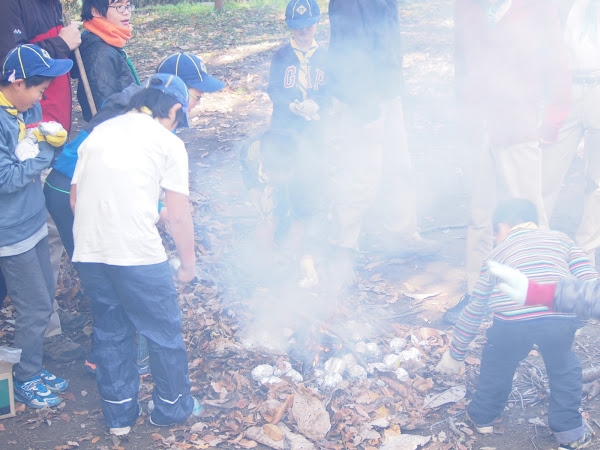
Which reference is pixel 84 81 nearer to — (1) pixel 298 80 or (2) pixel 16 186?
(2) pixel 16 186

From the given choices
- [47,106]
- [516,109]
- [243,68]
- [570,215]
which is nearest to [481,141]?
[516,109]

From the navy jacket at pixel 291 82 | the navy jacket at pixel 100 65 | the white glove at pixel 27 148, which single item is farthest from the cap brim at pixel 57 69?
the navy jacket at pixel 291 82

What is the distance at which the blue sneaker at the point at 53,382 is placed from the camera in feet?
15.1

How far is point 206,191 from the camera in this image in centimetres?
783

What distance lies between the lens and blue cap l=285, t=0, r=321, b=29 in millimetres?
5512

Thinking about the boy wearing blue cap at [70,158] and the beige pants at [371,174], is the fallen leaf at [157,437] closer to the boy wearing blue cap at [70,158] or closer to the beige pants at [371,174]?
the boy wearing blue cap at [70,158]

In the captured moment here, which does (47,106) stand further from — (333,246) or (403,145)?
(403,145)

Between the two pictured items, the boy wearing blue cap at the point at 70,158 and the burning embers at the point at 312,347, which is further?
the burning embers at the point at 312,347

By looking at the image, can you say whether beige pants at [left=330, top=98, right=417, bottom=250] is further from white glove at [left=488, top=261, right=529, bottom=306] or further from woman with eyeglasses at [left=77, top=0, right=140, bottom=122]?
white glove at [left=488, top=261, right=529, bottom=306]

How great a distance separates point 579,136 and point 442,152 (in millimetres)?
3556

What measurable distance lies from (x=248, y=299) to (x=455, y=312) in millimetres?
1891

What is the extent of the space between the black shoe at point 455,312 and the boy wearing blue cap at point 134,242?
2429 millimetres

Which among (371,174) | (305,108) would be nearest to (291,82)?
(305,108)

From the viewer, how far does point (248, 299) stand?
5738 millimetres
